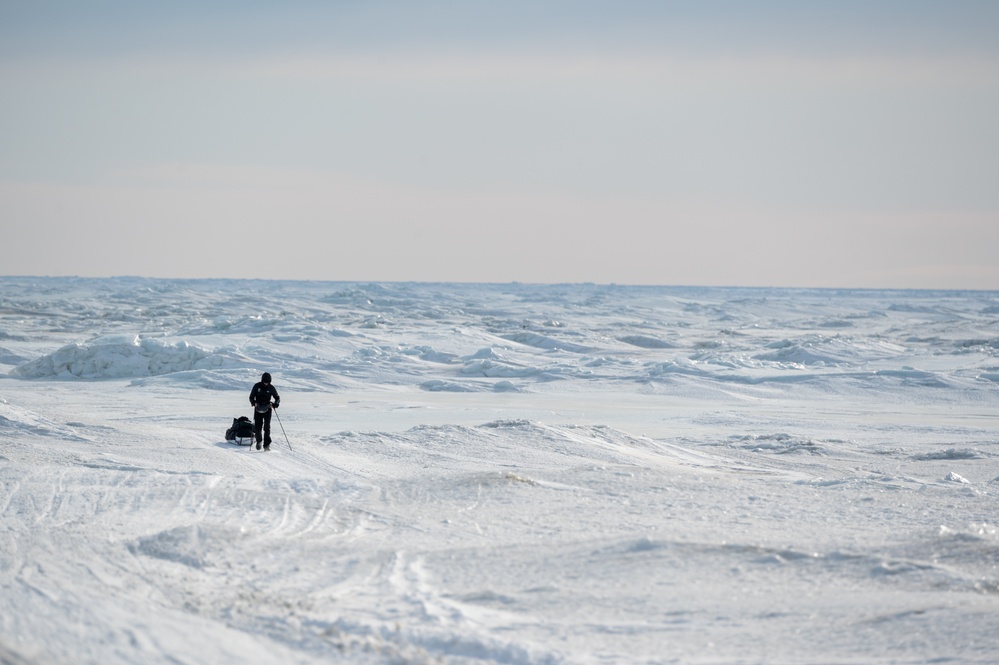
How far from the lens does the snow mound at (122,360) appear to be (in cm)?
2472

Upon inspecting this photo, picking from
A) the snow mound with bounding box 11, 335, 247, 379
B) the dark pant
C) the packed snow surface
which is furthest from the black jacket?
the snow mound with bounding box 11, 335, 247, 379

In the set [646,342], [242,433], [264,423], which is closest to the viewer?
[264,423]

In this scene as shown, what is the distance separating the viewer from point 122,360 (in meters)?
25.2

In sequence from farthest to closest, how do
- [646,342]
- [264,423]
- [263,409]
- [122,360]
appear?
[646,342] < [122,360] < [264,423] < [263,409]

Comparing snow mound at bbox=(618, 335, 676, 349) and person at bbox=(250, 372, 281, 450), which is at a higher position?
person at bbox=(250, 372, 281, 450)

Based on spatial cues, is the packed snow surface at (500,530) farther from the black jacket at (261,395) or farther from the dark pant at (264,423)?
the black jacket at (261,395)

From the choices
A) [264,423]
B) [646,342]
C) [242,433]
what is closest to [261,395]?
[264,423]

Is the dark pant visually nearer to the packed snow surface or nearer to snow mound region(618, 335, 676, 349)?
the packed snow surface

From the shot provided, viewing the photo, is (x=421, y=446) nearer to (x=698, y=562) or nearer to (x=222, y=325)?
(x=698, y=562)

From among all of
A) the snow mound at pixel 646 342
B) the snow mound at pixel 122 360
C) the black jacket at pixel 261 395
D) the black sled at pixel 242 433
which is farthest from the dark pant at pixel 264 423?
the snow mound at pixel 646 342

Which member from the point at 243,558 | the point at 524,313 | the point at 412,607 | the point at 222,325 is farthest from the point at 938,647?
the point at 524,313

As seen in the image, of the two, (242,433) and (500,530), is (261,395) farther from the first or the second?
(500,530)

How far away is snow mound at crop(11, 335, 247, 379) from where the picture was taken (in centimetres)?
2472

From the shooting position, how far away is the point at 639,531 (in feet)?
26.2
